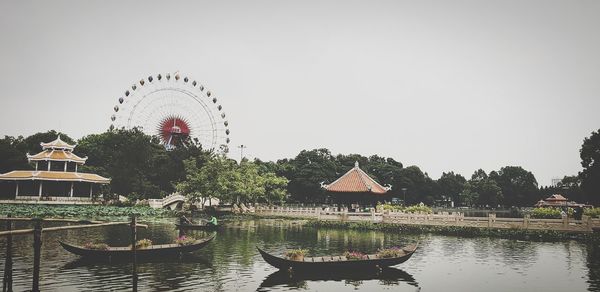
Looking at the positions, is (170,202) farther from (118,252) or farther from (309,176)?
(118,252)

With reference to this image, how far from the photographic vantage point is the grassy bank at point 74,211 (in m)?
44.4

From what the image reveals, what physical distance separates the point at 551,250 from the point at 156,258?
23.1 meters

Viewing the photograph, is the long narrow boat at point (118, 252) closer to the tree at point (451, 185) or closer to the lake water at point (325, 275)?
the lake water at point (325, 275)

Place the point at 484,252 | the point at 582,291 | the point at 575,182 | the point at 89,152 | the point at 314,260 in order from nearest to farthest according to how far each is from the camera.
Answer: the point at 582,291 → the point at 314,260 → the point at 484,252 → the point at 89,152 → the point at 575,182

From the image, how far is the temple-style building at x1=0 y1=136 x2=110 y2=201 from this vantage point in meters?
56.1

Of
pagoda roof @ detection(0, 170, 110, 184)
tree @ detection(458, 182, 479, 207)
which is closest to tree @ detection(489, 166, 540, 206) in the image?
tree @ detection(458, 182, 479, 207)

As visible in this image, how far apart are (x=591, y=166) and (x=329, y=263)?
50122 mm

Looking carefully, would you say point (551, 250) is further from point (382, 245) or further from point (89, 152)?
point (89, 152)

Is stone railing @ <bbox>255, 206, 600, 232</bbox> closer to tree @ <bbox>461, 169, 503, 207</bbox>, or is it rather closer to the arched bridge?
the arched bridge

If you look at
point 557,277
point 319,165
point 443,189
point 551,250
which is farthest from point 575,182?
point 557,277

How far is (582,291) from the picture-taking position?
56.5 feet

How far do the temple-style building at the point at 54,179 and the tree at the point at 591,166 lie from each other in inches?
2412

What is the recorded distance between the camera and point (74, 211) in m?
47.5

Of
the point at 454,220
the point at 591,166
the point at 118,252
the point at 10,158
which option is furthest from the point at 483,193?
the point at 118,252
